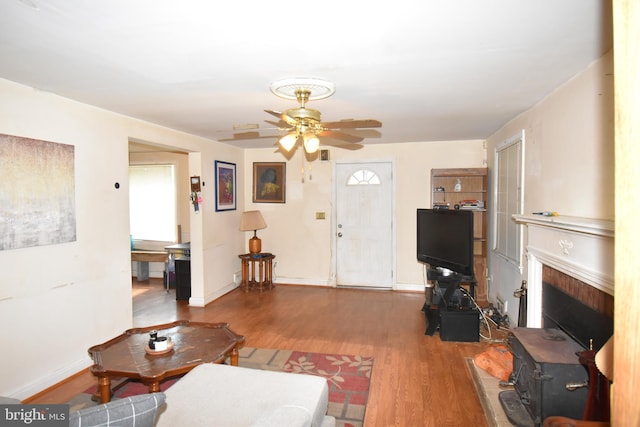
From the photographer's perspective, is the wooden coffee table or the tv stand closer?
the wooden coffee table

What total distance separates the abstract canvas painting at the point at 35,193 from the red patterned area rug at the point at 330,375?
127 cm

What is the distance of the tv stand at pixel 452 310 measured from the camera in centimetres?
369

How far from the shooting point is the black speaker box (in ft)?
12.1

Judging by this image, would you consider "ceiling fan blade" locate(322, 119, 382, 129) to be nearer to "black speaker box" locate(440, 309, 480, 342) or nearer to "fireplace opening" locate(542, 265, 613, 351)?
"fireplace opening" locate(542, 265, 613, 351)

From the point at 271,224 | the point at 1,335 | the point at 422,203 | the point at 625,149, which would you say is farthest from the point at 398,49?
the point at 271,224

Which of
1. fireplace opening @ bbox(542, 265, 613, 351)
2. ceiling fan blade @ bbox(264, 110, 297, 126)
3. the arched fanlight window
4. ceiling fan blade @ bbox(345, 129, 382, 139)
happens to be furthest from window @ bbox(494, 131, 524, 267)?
ceiling fan blade @ bbox(264, 110, 297, 126)

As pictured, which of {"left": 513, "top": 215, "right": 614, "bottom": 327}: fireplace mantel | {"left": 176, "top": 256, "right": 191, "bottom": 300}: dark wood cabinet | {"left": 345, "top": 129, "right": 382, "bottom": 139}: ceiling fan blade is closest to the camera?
{"left": 513, "top": 215, "right": 614, "bottom": 327}: fireplace mantel

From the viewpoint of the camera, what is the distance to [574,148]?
2.47 m

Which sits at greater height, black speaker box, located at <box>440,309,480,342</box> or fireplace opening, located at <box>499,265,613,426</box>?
fireplace opening, located at <box>499,265,613,426</box>

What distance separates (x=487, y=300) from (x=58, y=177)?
16.8ft

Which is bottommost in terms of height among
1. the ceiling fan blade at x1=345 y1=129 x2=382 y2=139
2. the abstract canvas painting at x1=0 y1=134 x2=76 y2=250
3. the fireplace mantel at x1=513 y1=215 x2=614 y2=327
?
the fireplace mantel at x1=513 y1=215 x2=614 y2=327

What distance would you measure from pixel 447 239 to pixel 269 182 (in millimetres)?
3188

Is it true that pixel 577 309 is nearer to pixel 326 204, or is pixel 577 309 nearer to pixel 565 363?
pixel 565 363

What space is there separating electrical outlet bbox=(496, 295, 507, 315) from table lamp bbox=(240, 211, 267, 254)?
11.5ft
